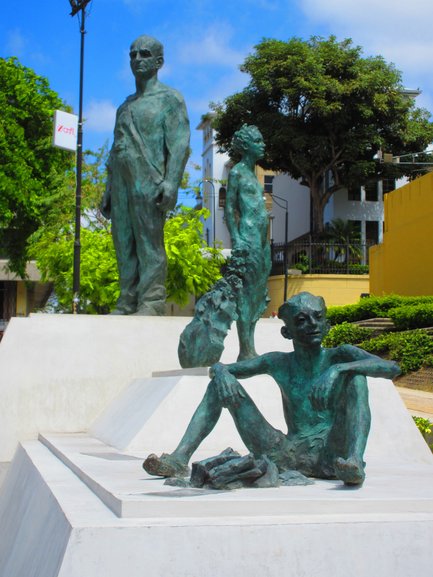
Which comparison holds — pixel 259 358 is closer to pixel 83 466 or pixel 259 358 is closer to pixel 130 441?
pixel 83 466

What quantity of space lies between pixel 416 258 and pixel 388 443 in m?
A: 21.9

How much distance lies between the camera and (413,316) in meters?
21.5

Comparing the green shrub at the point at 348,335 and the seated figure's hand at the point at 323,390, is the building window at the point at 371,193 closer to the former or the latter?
the green shrub at the point at 348,335

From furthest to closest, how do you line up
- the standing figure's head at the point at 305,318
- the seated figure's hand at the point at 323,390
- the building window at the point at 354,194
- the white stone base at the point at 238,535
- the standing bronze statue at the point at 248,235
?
1. the building window at the point at 354,194
2. the standing bronze statue at the point at 248,235
3. the standing figure's head at the point at 305,318
4. the seated figure's hand at the point at 323,390
5. the white stone base at the point at 238,535

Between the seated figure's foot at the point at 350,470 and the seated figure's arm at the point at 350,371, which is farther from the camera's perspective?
the seated figure's arm at the point at 350,371

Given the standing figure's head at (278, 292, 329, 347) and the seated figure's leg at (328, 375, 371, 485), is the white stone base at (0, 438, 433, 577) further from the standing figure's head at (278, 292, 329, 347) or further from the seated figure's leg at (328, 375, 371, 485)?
the standing figure's head at (278, 292, 329, 347)

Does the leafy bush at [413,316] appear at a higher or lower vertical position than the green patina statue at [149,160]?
lower

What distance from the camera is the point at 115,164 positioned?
9.94 meters

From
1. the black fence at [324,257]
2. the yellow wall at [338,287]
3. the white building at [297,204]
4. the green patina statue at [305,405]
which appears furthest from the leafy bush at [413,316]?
the green patina statue at [305,405]

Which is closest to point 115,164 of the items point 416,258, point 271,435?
point 271,435

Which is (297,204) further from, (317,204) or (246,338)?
(246,338)

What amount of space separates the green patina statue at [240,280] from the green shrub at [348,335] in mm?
13259

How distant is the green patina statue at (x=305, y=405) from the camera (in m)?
4.43

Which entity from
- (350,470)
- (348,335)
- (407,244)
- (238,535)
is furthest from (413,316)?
(238,535)
